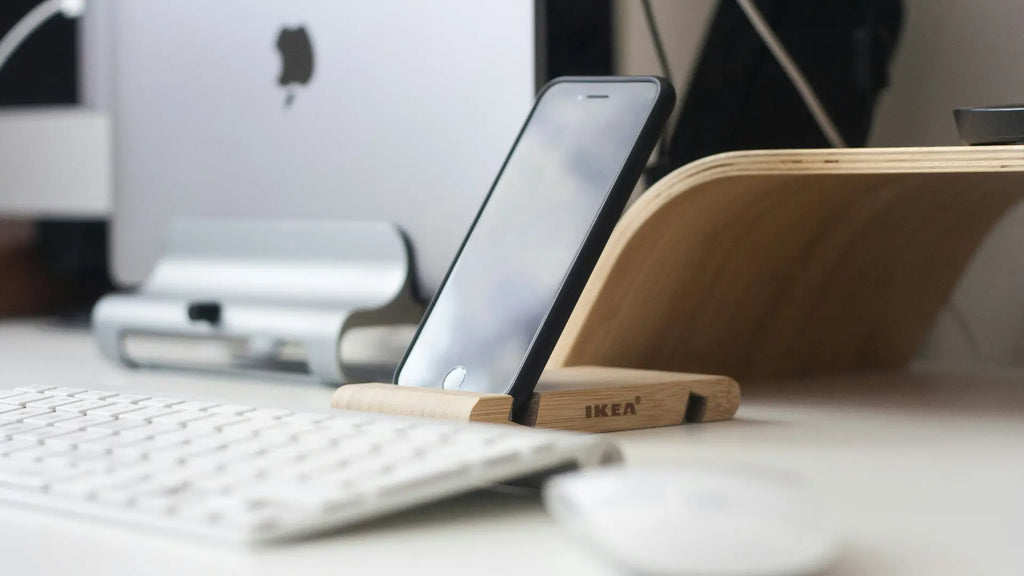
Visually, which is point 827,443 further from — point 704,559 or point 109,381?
point 109,381

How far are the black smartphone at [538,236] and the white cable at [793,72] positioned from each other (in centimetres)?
29

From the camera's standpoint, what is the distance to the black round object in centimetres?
73

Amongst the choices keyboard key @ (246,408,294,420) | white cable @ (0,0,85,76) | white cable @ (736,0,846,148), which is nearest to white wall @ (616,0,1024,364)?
white cable @ (736,0,846,148)

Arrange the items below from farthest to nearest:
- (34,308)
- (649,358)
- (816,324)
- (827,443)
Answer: (34,308) < (816,324) < (649,358) < (827,443)

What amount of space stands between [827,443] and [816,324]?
0.34 meters

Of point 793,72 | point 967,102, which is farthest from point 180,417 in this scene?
point 967,102

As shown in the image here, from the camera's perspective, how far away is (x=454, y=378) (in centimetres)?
76

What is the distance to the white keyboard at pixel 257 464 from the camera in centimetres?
45

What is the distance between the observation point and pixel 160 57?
1.20 m

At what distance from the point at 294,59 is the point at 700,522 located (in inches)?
31.2

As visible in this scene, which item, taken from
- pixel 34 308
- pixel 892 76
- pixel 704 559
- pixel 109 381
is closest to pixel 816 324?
pixel 892 76

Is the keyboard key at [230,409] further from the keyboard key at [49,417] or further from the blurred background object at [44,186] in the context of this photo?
the blurred background object at [44,186]

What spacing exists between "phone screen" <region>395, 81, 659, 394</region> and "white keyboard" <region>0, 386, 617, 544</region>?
165mm

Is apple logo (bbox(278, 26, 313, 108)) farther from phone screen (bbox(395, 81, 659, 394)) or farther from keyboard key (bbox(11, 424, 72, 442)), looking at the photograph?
keyboard key (bbox(11, 424, 72, 442))
